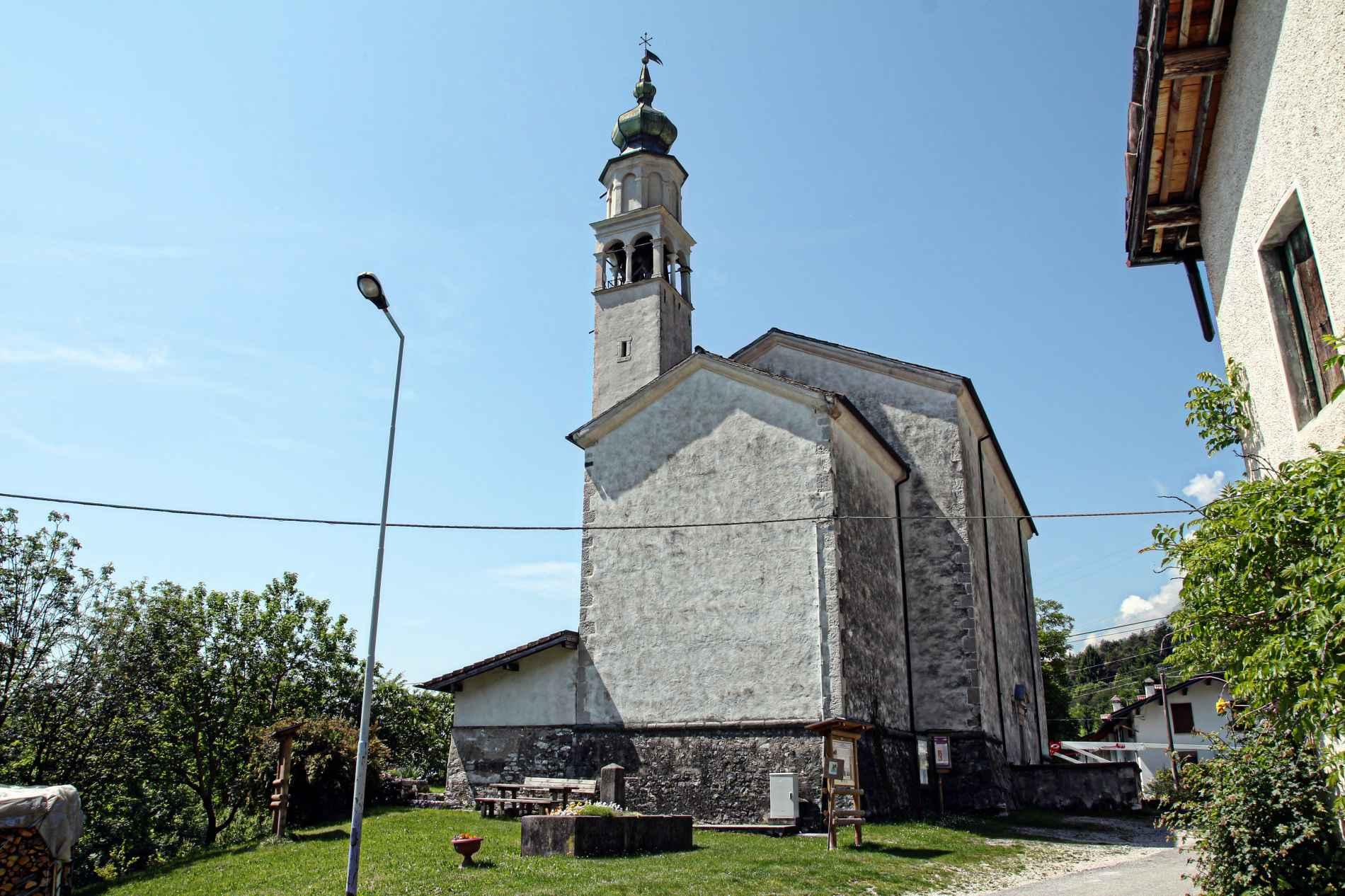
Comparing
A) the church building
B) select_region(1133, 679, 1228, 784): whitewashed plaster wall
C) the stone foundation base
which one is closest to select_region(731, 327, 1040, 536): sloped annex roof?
the church building

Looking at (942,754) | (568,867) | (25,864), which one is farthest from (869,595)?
(25,864)

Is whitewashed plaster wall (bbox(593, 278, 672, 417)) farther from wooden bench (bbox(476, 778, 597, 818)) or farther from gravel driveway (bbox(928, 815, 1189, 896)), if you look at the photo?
gravel driveway (bbox(928, 815, 1189, 896))

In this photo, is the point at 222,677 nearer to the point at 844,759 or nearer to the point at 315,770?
the point at 315,770

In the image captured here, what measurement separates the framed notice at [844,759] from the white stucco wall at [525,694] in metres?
7.30

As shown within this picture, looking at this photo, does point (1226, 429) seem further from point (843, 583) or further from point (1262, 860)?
point (843, 583)

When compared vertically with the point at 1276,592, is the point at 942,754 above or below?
below

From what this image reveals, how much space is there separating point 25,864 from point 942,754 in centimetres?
1691

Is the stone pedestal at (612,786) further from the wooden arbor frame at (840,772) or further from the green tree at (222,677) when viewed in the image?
the green tree at (222,677)

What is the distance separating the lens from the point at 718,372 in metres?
21.4

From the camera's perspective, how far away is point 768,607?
62.4 feet

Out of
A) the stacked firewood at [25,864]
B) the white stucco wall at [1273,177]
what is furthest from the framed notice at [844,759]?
the stacked firewood at [25,864]

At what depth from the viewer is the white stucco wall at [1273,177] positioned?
5.84 metres

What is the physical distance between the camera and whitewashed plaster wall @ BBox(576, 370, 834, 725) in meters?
18.7

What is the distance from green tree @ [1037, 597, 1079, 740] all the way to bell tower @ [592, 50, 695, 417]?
116 ft
